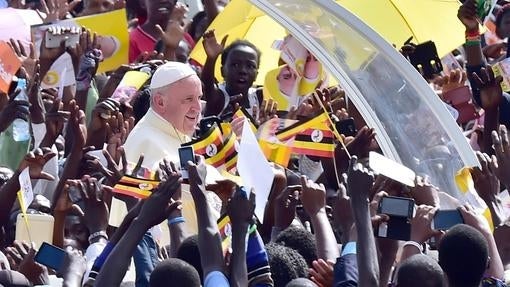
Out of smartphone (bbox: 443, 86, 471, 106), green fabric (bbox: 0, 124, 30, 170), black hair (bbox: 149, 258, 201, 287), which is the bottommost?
green fabric (bbox: 0, 124, 30, 170)

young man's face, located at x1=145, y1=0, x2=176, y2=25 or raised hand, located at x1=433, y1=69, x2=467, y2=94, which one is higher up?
raised hand, located at x1=433, y1=69, x2=467, y2=94

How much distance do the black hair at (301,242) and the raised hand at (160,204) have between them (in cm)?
106

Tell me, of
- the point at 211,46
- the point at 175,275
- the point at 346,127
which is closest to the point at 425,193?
the point at 346,127

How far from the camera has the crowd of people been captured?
6.42 m

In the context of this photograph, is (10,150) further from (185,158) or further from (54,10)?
(185,158)

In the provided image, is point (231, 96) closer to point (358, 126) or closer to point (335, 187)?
point (358, 126)

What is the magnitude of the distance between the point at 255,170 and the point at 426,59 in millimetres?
3383

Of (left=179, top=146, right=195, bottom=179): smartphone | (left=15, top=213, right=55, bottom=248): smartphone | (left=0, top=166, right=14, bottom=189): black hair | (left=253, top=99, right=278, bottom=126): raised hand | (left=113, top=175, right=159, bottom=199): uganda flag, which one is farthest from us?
(left=253, top=99, right=278, bottom=126): raised hand

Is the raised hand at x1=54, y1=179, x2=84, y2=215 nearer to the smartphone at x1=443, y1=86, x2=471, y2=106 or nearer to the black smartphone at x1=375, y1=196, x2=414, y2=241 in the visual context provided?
the black smartphone at x1=375, y1=196, x2=414, y2=241

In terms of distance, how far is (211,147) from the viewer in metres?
8.40

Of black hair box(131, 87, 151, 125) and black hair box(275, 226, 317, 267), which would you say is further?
black hair box(131, 87, 151, 125)

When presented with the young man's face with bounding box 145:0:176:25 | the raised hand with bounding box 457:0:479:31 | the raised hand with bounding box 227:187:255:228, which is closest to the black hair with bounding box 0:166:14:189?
the raised hand with bounding box 227:187:255:228

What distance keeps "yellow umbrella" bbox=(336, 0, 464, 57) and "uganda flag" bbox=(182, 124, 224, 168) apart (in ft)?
8.99

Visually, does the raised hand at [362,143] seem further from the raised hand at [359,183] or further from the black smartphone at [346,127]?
the raised hand at [359,183]
